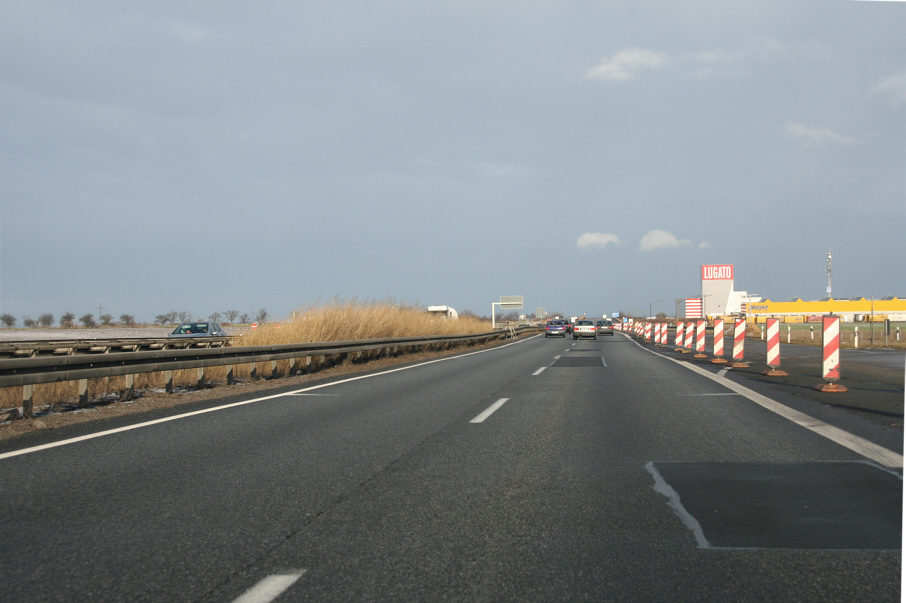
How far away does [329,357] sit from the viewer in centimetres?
1906

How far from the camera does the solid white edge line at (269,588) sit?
317 cm

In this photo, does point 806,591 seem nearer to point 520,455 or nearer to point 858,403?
point 520,455

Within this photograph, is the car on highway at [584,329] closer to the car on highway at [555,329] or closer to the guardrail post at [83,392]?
the car on highway at [555,329]

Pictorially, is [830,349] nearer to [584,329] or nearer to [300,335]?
[300,335]

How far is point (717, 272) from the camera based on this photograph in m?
88.9

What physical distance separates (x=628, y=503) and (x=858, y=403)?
7.00 metres

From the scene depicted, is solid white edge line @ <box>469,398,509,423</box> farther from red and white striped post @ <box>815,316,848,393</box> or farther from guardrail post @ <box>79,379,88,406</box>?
guardrail post @ <box>79,379,88,406</box>

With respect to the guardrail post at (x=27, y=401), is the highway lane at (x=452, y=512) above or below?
below

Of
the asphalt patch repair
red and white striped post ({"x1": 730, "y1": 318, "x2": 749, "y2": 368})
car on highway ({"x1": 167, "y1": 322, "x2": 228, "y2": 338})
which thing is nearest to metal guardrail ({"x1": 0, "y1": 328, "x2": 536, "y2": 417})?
the asphalt patch repair

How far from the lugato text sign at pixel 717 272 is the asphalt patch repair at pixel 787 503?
289 feet

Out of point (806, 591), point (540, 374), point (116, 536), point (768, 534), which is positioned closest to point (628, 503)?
point (768, 534)

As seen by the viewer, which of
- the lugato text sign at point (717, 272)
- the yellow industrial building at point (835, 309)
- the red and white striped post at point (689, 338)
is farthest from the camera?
the yellow industrial building at point (835, 309)

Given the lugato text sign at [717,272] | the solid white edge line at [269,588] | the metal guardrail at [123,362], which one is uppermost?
the lugato text sign at [717,272]

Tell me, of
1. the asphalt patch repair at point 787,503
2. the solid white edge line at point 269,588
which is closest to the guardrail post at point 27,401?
the solid white edge line at point 269,588
